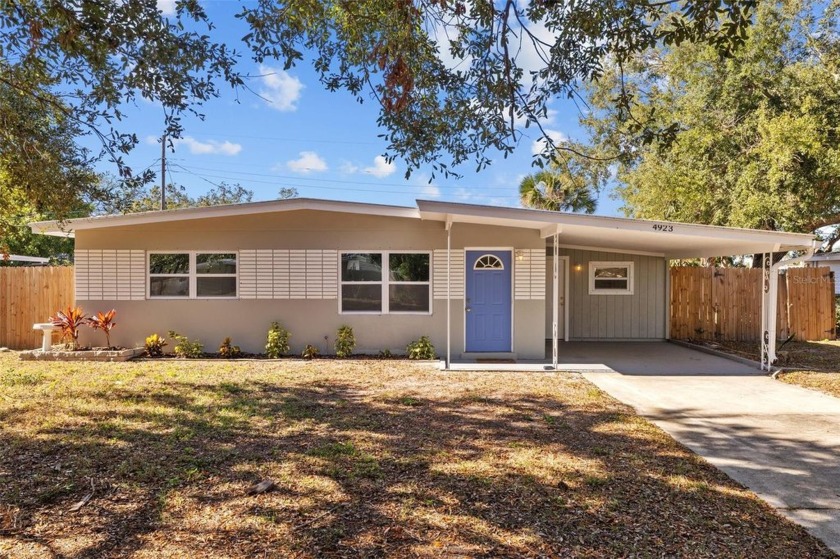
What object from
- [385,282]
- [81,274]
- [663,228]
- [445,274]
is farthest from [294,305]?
[663,228]

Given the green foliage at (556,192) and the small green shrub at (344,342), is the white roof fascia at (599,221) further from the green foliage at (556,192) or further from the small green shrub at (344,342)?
the green foliage at (556,192)

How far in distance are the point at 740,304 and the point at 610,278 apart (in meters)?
3.51

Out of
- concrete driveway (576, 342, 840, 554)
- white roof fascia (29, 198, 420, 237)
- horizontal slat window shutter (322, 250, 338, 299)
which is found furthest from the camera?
horizontal slat window shutter (322, 250, 338, 299)

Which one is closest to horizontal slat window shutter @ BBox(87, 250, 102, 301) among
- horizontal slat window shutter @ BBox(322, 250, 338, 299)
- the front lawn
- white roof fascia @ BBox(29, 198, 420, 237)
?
white roof fascia @ BBox(29, 198, 420, 237)

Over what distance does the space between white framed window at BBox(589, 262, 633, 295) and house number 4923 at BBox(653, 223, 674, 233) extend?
4818 millimetres

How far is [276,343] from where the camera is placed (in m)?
9.88

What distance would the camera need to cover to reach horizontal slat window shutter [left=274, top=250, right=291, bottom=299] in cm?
1020

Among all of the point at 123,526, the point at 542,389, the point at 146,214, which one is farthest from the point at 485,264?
the point at 123,526

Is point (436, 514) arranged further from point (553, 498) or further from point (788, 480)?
point (788, 480)

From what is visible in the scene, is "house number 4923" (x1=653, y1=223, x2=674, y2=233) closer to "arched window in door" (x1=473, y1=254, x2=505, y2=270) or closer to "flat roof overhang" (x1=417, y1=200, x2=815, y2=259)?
"flat roof overhang" (x1=417, y1=200, x2=815, y2=259)

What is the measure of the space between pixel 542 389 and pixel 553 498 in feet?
12.4

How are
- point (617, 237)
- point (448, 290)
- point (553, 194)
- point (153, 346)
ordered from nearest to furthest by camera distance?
point (448, 290) → point (617, 237) → point (153, 346) → point (553, 194)

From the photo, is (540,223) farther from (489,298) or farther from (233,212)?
(233,212)

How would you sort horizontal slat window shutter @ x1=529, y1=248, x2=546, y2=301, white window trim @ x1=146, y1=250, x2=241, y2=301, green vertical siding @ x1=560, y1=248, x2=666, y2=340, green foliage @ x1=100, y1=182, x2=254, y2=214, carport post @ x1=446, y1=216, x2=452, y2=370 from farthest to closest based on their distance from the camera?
1. green foliage @ x1=100, y1=182, x2=254, y2=214
2. green vertical siding @ x1=560, y1=248, x2=666, y2=340
3. white window trim @ x1=146, y1=250, x2=241, y2=301
4. horizontal slat window shutter @ x1=529, y1=248, x2=546, y2=301
5. carport post @ x1=446, y1=216, x2=452, y2=370
